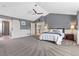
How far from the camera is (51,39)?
3736 millimetres

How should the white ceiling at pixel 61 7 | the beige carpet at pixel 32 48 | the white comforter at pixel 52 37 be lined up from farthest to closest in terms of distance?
the white comforter at pixel 52 37, the beige carpet at pixel 32 48, the white ceiling at pixel 61 7

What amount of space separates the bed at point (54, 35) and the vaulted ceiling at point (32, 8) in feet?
1.57

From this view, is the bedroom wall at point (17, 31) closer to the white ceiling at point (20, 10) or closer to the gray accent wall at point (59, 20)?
the white ceiling at point (20, 10)

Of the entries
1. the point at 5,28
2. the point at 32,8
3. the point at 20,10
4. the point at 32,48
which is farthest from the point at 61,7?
the point at 5,28

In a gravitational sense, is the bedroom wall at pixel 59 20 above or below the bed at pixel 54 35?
above

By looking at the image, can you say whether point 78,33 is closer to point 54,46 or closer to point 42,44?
point 54,46

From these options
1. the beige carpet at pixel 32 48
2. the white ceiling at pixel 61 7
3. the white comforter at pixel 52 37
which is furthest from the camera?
the white comforter at pixel 52 37

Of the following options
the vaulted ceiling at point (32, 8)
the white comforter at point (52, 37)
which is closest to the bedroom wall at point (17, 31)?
Result: the vaulted ceiling at point (32, 8)

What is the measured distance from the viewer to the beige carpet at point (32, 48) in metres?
3.57

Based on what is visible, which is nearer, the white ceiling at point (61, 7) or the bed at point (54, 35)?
the white ceiling at point (61, 7)

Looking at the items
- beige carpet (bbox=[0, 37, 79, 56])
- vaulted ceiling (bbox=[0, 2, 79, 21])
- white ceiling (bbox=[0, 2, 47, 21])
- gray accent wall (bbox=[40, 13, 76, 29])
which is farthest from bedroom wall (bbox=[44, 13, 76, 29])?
beige carpet (bbox=[0, 37, 79, 56])

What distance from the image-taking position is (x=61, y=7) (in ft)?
11.6

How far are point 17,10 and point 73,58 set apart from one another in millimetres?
1847

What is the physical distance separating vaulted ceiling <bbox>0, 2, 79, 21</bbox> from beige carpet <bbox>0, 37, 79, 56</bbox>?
0.64m
